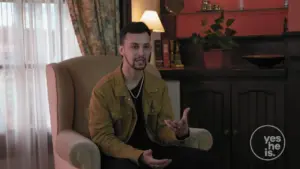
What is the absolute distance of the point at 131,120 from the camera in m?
2.19

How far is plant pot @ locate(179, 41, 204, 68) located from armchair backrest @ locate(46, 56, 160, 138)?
4.00 ft

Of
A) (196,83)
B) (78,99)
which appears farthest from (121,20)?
(78,99)

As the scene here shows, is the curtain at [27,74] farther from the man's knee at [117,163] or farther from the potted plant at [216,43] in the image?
the man's knee at [117,163]

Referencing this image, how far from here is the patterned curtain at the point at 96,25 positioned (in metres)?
3.28

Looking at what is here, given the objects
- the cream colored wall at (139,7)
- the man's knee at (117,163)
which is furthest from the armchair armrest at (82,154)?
the cream colored wall at (139,7)

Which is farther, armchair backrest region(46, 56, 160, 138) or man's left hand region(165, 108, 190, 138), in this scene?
armchair backrest region(46, 56, 160, 138)

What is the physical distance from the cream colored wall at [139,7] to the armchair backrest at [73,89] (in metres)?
1.04

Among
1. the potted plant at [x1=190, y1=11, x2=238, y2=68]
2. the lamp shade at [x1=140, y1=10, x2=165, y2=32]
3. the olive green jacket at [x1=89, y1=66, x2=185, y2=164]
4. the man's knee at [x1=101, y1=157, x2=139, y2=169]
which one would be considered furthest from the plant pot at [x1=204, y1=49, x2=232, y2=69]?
the man's knee at [x1=101, y1=157, x2=139, y2=169]

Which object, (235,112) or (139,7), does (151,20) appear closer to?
(139,7)

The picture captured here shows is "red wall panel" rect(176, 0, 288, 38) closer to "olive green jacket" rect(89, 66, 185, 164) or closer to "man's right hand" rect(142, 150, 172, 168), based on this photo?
"olive green jacket" rect(89, 66, 185, 164)

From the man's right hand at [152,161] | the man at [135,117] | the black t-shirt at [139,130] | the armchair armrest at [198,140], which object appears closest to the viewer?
the man's right hand at [152,161]

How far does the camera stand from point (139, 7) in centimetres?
367

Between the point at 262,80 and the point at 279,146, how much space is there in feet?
1.65

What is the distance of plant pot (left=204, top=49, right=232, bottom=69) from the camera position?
3.33m
